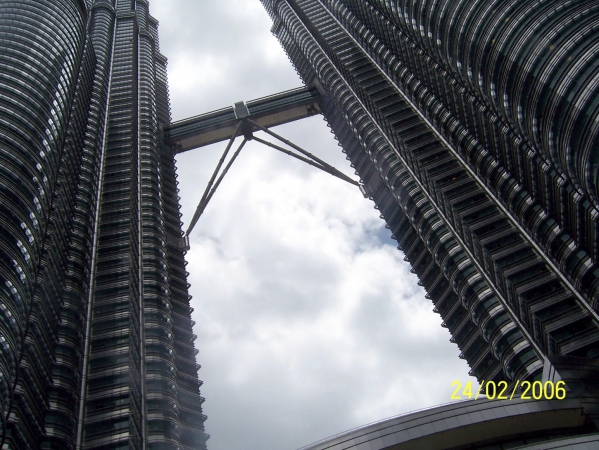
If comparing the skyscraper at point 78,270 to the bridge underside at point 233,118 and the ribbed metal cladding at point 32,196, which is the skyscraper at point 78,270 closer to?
the ribbed metal cladding at point 32,196

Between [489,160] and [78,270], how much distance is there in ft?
184

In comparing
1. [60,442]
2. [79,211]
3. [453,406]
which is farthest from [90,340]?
[453,406]

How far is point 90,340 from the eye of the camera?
237ft

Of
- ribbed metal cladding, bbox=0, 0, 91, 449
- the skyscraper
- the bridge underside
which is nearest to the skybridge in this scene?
the bridge underside

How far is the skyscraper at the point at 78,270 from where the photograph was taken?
5669 cm

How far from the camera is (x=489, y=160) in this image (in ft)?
288

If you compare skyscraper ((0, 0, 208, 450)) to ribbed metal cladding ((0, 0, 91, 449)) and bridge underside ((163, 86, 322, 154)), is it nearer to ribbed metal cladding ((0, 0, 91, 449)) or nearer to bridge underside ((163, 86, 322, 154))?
ribbed metal cladding ((0, 0, 91, 449))

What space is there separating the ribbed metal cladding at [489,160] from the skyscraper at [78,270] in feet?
114

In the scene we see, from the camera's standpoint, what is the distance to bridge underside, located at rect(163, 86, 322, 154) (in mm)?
123938

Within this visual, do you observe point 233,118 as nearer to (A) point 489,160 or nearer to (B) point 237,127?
(B) point 237,127

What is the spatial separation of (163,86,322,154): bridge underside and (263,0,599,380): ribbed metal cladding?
23.1ft

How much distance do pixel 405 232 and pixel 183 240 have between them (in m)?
35.4

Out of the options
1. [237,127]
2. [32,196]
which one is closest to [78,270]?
[32,196]

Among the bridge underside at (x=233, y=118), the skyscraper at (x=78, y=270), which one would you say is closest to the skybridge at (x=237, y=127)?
the bridge underside at (x=233, y=118)
